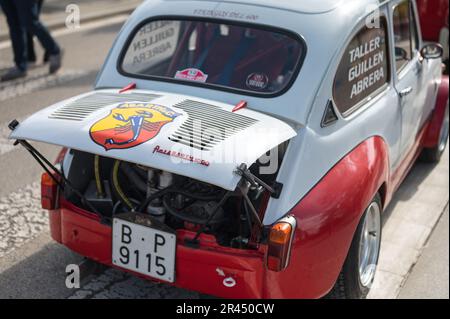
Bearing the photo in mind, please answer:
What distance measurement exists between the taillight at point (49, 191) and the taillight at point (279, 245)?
136cm

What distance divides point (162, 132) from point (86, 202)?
791 mm

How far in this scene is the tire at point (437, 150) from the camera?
599cm

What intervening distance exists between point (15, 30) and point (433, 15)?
17.4ft

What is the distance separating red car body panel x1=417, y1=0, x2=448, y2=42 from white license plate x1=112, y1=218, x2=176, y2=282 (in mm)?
6168

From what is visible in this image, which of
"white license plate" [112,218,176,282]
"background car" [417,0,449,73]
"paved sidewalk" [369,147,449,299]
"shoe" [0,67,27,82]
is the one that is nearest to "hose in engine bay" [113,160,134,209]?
"white license plate" [112,218,176,282]

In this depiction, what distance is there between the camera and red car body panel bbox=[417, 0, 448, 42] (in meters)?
8.26

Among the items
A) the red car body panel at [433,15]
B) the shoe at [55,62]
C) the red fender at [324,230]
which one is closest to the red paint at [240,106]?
the red fender at [324,230]

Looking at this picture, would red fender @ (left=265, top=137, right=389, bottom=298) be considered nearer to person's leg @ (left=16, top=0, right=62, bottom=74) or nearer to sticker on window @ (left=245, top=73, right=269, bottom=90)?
sticker on window @ (left=245, top=73, right=269, bottom=90)

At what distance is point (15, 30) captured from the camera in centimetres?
801

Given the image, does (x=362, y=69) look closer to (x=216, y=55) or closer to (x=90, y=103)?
(x=216, y=55)

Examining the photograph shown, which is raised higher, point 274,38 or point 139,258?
point 274,38
